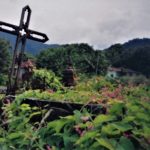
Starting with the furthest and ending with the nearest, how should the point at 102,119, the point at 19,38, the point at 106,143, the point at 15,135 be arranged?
1. the point at 19,38
2. the point at 15,135
3. the point at 102,119
4. the point at 106,143

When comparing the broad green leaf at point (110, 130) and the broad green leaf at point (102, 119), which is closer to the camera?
the broad green leaf at point (110, 130)

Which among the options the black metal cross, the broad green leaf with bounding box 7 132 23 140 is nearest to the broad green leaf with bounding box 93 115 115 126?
the broad green leaf with bounding box 7 132 23 140

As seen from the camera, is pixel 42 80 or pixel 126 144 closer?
pixel 126 144

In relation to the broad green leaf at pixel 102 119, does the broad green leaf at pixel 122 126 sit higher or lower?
lower

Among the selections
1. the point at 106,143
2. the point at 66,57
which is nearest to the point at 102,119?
the point at 106,143

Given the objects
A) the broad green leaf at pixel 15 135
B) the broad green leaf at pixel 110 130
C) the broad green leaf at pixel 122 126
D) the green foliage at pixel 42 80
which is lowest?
the broad green leaf at pixel 15 135

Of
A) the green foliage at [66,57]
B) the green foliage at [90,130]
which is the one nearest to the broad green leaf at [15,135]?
the green foliage at [90,130]

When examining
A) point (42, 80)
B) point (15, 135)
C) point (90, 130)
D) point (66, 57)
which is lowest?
point (15, 135)

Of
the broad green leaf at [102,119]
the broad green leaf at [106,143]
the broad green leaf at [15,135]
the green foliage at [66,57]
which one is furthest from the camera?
the green foliage at [66,57]

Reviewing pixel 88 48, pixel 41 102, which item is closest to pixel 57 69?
pixel 88 48

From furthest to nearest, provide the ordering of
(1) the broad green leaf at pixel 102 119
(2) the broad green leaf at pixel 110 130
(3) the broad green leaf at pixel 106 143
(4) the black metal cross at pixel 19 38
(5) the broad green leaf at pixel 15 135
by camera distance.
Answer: (4) the black metal cross at pixel 19 38 < (5) the broad green leaf at pixel 15 135 < (1) the broad green leaf at pixel 102 119 < (2) the broad green leaf at pixel 110 130 < (3) the broad green leaf at pixel 106 143

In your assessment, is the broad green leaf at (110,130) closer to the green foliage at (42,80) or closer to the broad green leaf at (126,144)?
the broad green leaf at (126,144)

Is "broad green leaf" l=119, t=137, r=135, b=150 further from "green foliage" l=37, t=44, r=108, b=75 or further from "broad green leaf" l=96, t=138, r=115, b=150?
"green foliage" l=37, t=44, r=108, b=75

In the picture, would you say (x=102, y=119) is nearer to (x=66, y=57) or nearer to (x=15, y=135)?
(x=15, y=135)
